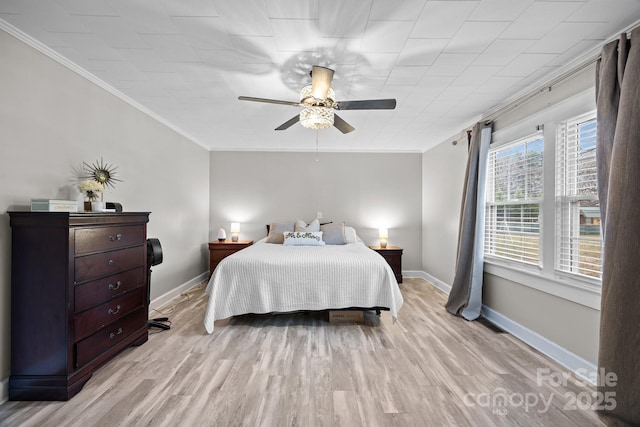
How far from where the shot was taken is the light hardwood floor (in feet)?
5.16

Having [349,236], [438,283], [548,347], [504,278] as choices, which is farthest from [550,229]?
[349,236]

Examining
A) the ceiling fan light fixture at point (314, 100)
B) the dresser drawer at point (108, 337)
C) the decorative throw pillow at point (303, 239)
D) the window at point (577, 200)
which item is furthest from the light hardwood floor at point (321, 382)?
the ceiling fan light fixture at point (314, 100)

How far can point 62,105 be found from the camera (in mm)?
2098

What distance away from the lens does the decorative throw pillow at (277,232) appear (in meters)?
4.28

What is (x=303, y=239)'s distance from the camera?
154 inches

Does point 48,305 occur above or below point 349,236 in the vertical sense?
below

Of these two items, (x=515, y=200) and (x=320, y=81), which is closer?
(x=320, y=81)

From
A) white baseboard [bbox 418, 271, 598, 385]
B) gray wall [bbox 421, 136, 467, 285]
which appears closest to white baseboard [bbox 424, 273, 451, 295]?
gray wall [bbox 421, 136, 467, 285]

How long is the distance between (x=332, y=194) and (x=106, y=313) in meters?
3.74

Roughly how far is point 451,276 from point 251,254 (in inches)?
118

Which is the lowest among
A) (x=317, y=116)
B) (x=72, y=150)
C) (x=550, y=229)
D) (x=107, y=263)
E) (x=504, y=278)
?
(x=504, y=278)

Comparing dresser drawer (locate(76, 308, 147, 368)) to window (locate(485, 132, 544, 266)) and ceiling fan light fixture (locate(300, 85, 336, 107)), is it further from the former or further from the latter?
window (locate(485, 132, 544, 266))

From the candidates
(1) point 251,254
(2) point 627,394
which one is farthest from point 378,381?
(1) point 251,254

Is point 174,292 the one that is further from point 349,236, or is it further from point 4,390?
point 349,236
